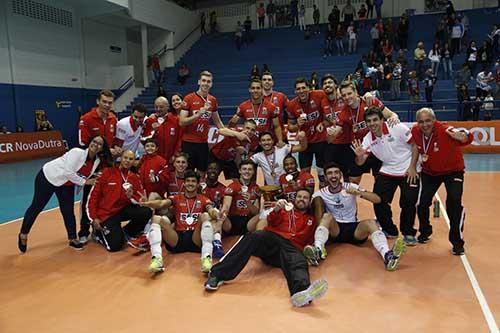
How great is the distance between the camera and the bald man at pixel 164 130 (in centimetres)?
662

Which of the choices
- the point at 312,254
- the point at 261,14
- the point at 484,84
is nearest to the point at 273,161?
the point at 312,254

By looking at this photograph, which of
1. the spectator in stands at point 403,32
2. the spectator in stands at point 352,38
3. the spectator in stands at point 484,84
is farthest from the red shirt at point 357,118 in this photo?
the spectator in stands at point 352,38

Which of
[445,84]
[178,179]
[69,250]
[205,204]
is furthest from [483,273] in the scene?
[445,84]

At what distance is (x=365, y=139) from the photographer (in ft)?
18.4

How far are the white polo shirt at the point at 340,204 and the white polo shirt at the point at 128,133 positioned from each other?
3.06 meters

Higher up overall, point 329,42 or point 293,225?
point 329,42

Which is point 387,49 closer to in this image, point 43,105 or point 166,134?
point 166,134

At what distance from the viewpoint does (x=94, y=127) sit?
20.2ft

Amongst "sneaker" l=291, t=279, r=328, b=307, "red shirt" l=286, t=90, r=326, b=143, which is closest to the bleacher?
"red shirt" l=286, t=90, r=326, b=143

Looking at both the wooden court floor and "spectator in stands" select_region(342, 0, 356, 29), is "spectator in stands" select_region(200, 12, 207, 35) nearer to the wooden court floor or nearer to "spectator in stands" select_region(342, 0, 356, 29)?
"spectator in stands" select_region(342, 0, 356, 29)

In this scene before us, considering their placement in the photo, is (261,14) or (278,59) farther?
(261,14)

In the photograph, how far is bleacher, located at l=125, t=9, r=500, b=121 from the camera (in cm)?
2036

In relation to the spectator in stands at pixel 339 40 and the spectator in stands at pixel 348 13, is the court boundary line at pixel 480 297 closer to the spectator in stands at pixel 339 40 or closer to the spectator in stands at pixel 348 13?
the spectator in stands at pixel 339 40

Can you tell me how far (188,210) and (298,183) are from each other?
1524mm
